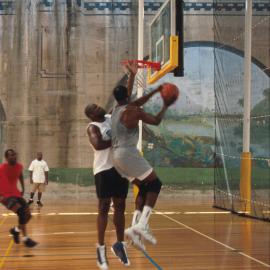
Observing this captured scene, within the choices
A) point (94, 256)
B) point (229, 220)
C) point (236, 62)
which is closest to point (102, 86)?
point (236, 62)

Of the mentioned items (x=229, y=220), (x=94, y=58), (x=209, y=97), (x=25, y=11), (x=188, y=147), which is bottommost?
(x=229, y=220)

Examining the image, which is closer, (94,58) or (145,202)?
(145,202)

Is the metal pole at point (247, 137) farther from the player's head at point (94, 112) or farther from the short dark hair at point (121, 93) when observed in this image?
the short dark hair at point (121, 93)

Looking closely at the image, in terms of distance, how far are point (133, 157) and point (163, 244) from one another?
3465 millimetres

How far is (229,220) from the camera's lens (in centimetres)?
1367

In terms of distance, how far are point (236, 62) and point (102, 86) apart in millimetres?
5399

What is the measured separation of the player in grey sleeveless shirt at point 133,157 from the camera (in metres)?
6.44

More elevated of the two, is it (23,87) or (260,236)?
(23,87)

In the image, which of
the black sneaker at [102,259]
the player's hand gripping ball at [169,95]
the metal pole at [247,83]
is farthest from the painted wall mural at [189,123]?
the player's hand gripping ball at [169,95]

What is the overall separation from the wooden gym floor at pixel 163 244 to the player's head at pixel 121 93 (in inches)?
84.6

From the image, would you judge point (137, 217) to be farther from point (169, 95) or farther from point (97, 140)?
point (169, 95)

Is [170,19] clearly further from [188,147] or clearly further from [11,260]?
[188,147]

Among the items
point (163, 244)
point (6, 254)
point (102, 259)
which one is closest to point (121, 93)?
point (102, 259)

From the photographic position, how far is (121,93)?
22.0 feet
